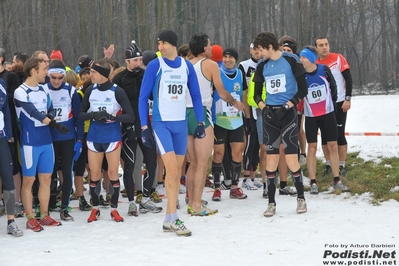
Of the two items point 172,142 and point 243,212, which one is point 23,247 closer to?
point 172,142

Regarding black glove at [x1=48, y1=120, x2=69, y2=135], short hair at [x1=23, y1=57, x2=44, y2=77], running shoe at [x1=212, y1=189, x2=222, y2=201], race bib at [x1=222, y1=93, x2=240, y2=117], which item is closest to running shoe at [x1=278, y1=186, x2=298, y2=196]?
running shoe at [x1=212, y1=189, x2=222, y2=201]

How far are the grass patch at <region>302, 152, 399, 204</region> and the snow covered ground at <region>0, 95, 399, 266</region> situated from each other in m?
0.25

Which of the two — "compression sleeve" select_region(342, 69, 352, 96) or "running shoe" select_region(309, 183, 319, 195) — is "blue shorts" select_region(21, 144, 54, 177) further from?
"compression sleeve" select_region(342, 69, 352, 96)

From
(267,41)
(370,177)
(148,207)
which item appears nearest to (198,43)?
(267,41)

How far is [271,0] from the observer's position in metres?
38.0

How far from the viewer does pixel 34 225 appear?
6367mm

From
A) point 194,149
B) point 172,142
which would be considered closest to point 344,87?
point 194,149

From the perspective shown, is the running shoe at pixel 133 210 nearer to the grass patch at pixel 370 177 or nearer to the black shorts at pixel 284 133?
the black shorts at pixel 284 133

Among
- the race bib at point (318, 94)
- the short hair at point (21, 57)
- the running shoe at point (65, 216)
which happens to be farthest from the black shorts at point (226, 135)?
the short hair at point (21, 57)

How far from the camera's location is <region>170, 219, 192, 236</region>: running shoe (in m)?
5.87

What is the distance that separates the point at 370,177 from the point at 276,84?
252cm

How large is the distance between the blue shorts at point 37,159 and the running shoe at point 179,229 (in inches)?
68.5

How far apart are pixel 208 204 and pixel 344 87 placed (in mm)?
2978

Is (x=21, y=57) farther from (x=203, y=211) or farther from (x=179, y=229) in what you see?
(x=179, y=229)
